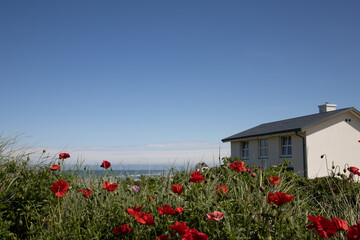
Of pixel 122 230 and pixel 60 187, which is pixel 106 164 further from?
pixel 122 230

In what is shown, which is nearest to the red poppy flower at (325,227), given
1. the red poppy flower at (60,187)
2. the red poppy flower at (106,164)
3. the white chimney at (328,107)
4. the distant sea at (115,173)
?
the red poppy flower at (60,187)

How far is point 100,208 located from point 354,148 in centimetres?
1638

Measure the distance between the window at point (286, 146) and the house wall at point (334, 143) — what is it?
39.9 inches

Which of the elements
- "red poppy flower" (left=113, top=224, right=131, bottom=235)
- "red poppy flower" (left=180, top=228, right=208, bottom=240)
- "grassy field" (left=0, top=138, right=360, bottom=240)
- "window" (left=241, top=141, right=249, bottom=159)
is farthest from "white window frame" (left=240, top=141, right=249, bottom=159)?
"red poppy flower" (left=180, top=228, right=208, bottom=240)

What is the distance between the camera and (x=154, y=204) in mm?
3457

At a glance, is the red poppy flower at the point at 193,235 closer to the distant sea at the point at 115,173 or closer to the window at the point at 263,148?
the distant sea at the point at 115,173

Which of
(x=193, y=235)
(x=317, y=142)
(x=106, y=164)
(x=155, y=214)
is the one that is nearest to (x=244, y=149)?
(x=317, y=142)

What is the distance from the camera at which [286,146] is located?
16.7 metres

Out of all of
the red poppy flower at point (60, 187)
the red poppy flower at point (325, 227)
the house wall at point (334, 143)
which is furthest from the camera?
the house wall at point (334, 143)

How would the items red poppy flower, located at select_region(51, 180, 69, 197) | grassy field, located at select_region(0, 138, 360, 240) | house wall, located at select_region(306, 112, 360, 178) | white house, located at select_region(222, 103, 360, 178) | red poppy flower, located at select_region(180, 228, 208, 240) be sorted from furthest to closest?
1. house wall, located at select_region(306, 112, 360, 178)
2. white house, located at select_region(222, 103, 360, 178)
3. red poppy flower, located at select_region(51, 180, 69, 197)
4. grassy field, located at select_region(0, 138, 360, 240)
5. red poppy flower, located at select_region(180, 228, 208, 240)

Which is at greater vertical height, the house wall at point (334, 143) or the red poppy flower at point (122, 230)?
the house wall at point (334, 143)

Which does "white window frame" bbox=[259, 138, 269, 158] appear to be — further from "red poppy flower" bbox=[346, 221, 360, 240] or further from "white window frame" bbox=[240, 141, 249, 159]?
"red poppy flower" bbox=[346, 221, 360, 240]

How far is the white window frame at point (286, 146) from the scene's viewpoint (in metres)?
16.4

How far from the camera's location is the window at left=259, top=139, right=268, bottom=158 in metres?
18.0
